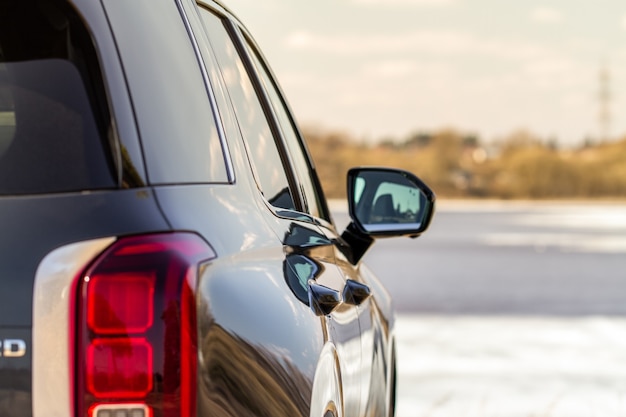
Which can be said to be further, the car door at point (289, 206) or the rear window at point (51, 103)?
the car door at point (289, 206)

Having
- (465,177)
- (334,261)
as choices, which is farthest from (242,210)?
(465,177)

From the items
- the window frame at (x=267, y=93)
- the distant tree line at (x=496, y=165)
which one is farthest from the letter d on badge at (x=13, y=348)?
the distant tree line at (x=496, y=165)

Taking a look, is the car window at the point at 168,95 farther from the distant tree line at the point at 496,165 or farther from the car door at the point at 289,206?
the distant tree line at the point at 496,165

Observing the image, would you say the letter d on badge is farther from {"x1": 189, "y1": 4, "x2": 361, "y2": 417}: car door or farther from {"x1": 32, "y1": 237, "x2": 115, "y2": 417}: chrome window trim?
{"x1": 189, "y1": 4, "x2": 361, "y2": 417}: car door

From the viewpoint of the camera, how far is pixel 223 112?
2277 millimetres

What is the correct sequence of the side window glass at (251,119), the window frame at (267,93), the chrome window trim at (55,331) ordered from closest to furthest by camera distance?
the chrome window trim at (55,331), the side window glass at (251,119), the window frame at (267,93)

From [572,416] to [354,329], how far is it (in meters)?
4.22

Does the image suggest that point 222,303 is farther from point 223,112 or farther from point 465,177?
point 465,177

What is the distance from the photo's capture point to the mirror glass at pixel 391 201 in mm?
3498

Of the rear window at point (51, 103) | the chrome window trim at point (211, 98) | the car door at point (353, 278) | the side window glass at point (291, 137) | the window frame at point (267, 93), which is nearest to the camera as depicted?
the rear window at point (51, 103)

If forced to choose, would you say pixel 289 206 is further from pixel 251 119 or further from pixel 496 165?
pixel 496 165

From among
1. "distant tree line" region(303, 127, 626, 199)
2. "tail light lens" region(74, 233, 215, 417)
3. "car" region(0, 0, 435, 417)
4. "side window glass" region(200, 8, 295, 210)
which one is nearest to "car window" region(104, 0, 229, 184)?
"car" region(0, 0, 435, 417)

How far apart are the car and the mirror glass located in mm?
1160

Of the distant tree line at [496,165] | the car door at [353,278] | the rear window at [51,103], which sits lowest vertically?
the distant tree line at [496,165]
